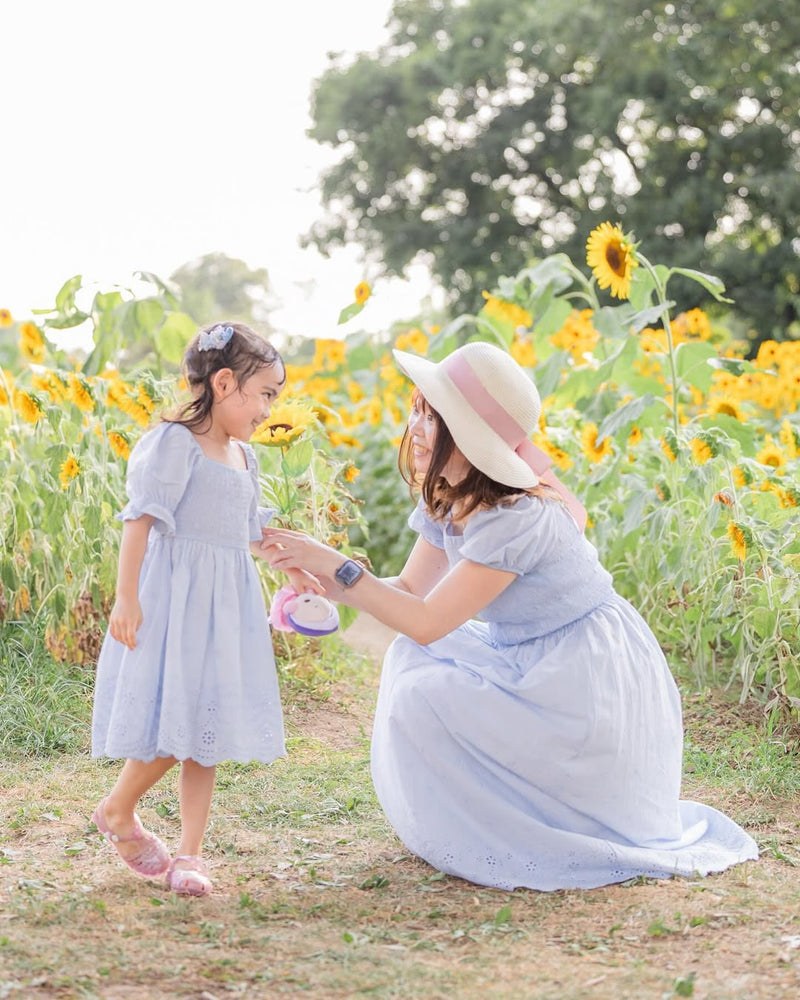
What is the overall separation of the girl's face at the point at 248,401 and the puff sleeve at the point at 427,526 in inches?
15.9

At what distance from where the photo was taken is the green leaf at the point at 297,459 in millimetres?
3430

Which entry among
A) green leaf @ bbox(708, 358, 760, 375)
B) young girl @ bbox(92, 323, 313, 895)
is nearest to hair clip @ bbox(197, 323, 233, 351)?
young girl @ bbox(92, 323, 313, 895)

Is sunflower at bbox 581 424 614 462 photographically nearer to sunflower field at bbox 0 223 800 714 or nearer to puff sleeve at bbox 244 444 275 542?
sunflower field at bbox 0 223 800 714

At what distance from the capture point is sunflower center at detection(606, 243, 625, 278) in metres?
4.04

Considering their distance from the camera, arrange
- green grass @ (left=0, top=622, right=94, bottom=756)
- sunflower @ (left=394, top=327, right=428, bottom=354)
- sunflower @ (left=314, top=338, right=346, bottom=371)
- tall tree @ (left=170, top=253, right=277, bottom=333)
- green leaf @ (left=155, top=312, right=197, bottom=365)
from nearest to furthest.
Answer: green grass @ (left=0, top=622, right=94, bottom=756)
green leaf @ (left=155, top=312, right=197, bottom=365)
sunflower @ (left=394, top=327, right=428, bottom=354)
sunflower @ (left=314, top=338, right=346, bottom=371)
tall tree @ (left=170, top=253, right=277, bottom=333)

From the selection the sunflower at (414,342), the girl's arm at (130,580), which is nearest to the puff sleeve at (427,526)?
the girl's arm at (130,580)

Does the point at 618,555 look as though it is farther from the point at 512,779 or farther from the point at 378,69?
the point at 378,69

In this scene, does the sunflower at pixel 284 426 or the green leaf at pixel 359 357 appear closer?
the sunflower at pixel 284 426

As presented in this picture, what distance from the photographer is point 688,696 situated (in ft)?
12.4

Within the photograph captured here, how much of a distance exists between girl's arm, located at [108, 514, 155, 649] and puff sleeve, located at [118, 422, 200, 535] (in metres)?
0.02

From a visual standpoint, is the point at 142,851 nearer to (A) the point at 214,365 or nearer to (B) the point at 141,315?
(A) the point at 214,365

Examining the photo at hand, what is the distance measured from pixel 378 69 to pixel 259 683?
15325 millimetres

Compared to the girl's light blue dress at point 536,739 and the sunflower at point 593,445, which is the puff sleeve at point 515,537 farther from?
the sunflower at point 593,445

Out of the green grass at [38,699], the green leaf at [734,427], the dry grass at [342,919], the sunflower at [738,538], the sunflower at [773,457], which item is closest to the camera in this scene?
the dry grass at [342,919]
